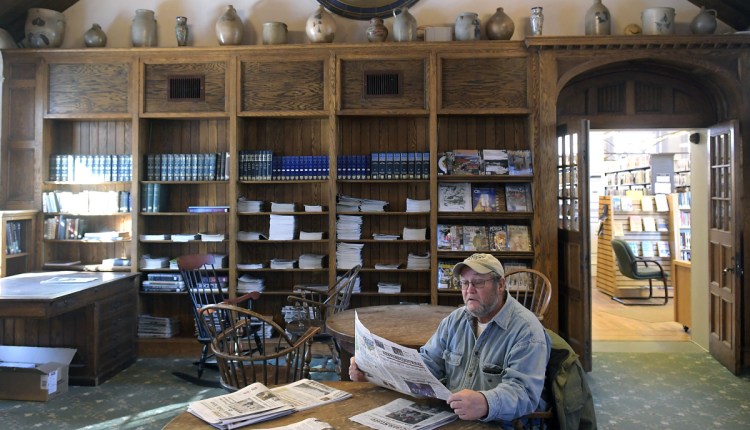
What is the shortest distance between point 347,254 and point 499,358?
3.30m

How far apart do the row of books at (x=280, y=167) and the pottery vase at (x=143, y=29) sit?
1346 millimetres

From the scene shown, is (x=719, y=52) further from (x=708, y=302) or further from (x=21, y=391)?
(x=21, y=391)

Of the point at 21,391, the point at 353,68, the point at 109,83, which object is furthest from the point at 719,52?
the point at 21,391

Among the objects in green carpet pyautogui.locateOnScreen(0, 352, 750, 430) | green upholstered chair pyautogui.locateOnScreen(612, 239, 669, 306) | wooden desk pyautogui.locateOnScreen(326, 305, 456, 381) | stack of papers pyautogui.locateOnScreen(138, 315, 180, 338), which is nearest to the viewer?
wooden desk pyautogui.locateOnScreen(326, 305, 456, 381)

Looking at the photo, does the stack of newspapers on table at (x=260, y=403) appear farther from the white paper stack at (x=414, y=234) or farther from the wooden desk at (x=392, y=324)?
the white paper stack at (x=414, y=234)

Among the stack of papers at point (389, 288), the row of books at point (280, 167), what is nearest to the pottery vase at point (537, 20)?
the row of books at point (280, 167)

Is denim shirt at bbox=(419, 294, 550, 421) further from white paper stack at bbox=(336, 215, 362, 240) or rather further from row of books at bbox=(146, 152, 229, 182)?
row of books at bbox=(146, 152, 229, 182)

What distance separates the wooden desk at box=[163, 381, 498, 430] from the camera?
1664 millimetres

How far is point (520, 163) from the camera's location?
506 centimetres

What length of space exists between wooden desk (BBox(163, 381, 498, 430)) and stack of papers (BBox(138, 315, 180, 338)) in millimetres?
3678

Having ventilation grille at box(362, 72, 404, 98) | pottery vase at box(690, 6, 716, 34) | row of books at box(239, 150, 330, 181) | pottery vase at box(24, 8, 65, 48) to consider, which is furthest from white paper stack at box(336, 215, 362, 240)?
pottery vase at box(690, 6, 716, 34)

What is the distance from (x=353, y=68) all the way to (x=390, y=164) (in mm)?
→ 897

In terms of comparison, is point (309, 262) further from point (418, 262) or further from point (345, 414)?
point (345, 414)

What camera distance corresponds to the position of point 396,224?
5.42 m
